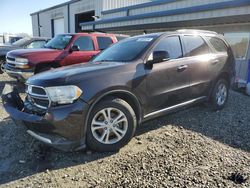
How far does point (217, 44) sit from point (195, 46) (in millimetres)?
919

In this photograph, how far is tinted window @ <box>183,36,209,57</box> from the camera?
4.96 meters

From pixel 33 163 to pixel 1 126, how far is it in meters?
1.80

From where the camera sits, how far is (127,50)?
4.60 meters

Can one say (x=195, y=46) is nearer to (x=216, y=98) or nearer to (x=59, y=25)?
(x=216, y=98)

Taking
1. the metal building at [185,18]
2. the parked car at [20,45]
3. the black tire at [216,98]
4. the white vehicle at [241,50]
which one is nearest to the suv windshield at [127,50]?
the black tire at [216,98]

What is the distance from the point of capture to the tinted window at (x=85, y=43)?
28.6 ft

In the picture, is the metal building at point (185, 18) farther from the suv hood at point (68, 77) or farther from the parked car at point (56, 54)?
the suv hood at point (68, 77)

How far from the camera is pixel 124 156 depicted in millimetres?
3727

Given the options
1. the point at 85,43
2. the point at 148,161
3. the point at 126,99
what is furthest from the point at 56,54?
the point at 148,161

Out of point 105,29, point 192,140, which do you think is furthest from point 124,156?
point 105,29

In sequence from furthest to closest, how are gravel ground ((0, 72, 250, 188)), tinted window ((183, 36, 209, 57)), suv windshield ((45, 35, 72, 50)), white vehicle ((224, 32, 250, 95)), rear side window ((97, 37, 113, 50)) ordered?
white vehicle ((224, 32, 250, 95)) < rear side window ((97, 37, 113, 50)) < suv windshield ((45, 35, 72, 50)) < tinted window ((183, 36, 209, 57)) < gravel ground ((0, 72, 250, 188))

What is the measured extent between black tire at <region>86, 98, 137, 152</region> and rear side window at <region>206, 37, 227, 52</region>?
2.82 metres

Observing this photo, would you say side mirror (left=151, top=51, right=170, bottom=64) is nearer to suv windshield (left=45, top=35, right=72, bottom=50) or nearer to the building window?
suv windshield (left=45, top=35, right=72, bottom=50)

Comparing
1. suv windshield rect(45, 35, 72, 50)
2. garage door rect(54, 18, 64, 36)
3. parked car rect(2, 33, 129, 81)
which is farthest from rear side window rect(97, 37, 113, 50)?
garage door rect(54, 18, 64, 36)
